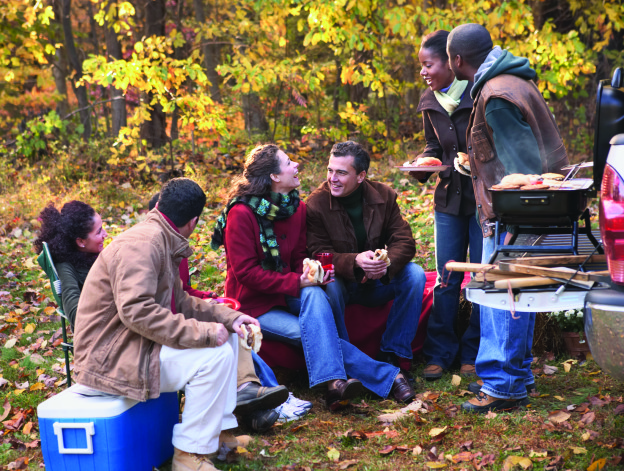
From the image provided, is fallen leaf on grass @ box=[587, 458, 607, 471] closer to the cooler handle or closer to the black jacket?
the black jacket

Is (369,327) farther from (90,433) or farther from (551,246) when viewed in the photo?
(90,433)

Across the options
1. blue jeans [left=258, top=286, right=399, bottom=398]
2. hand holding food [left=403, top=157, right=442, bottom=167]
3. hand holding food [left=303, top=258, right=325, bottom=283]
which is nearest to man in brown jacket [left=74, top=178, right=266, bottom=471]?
blue jeans [left=258, top=286, right=399, bottom=398]

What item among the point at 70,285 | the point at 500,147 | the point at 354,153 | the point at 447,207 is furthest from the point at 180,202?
the point at 447,207

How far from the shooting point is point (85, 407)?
3.08 metres

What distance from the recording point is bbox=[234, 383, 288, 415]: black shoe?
376 cm

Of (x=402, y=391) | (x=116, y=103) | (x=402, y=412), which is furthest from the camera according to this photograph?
(x=116, y=103)

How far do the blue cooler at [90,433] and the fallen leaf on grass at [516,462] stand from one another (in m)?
1.79

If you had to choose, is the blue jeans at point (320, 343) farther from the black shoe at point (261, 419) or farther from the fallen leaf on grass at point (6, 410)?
the fallen leaf on grass at point (6, 410)

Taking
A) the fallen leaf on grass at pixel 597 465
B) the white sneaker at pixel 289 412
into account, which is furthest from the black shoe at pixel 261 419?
the fallen leaf on grass at pixel 597 465

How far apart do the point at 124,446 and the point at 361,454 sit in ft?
4.09

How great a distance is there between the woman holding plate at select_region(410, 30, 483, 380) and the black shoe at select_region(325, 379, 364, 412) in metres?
0.77

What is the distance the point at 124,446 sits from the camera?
3.11 metres

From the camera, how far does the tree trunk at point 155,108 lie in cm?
1166

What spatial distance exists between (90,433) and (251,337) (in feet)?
3.05
